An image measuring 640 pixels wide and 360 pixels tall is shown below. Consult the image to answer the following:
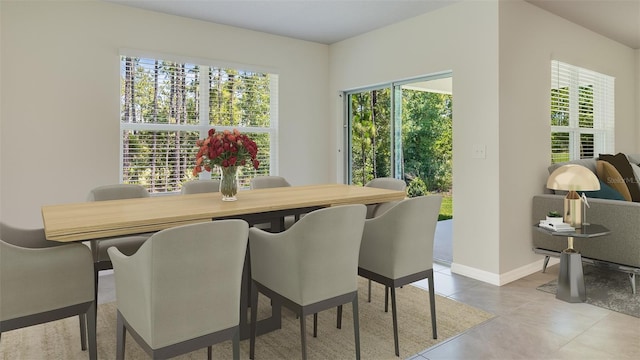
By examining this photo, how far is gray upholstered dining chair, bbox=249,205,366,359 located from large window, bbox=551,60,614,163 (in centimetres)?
323

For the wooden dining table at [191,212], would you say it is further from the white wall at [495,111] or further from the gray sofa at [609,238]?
the gray sofa at [609,238]

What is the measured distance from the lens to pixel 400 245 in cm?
223

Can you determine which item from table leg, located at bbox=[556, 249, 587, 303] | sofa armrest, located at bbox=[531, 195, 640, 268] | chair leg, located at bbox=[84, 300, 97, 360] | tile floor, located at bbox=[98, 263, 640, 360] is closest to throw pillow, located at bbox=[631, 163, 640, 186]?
sofa armrest, located at bbox=[531, 195, 640, 268]

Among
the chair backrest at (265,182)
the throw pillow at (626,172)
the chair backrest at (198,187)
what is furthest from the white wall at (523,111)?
the chair backrest at (198,187)

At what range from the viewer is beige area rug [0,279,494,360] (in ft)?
7.47

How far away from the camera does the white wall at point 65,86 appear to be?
133 inches

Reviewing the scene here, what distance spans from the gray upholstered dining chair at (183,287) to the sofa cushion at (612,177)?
13.1ft

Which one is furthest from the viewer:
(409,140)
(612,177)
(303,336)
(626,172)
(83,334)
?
(409,140)

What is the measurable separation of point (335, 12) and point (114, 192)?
270 centimetres

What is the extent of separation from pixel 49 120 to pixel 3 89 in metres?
0.40

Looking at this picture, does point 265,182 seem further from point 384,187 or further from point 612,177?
point 612,177

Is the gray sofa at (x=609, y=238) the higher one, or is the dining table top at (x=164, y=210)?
the dining table top at (x=164, y=210)

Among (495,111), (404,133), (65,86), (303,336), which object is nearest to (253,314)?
(303,336)

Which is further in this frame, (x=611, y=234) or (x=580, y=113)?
(x=580, y=113)
